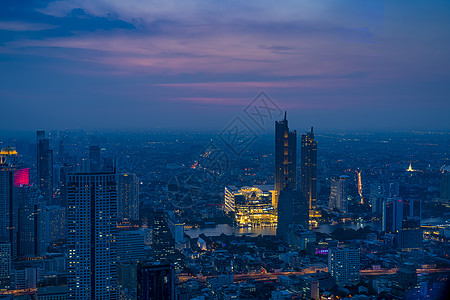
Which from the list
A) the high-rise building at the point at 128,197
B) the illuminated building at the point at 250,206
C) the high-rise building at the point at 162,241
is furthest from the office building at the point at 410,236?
the high-rise building at the point at 128,197

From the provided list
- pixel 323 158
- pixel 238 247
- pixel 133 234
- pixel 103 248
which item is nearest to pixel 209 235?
pixel 238 247

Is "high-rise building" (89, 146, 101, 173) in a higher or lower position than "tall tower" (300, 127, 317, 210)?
higher

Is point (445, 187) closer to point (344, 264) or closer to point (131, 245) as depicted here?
point (344, 264)

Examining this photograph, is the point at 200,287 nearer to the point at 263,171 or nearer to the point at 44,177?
the point at 44,177

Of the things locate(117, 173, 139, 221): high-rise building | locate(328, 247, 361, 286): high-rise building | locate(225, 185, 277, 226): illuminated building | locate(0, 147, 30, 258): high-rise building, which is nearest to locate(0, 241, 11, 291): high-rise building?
locate(0, 147, 30, 258): high-rise building

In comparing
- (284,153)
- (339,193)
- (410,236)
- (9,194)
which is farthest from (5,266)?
(339,193)

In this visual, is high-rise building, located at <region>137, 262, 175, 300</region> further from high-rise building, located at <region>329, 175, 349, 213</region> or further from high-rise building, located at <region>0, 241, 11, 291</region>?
high-rise building, located at <region>329, 175, 349, 213</region>
